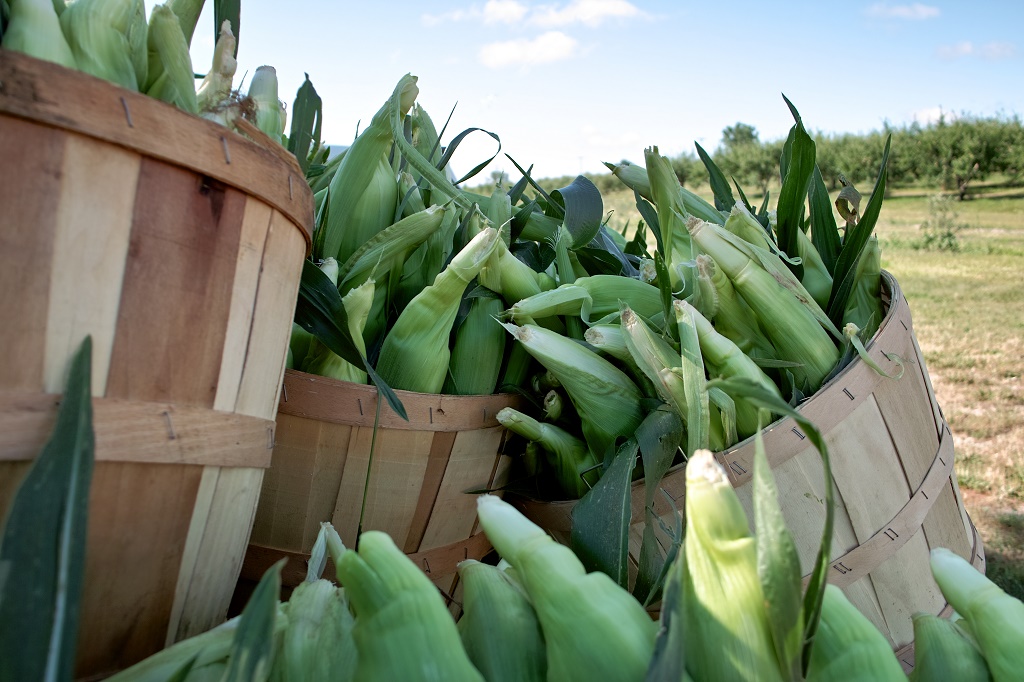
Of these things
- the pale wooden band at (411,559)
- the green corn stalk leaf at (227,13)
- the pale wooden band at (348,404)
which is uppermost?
the green corn stalk leaf at (227,13)

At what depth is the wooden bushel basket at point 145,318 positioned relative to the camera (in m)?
0.58

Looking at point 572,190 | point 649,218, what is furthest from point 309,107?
point 649,218

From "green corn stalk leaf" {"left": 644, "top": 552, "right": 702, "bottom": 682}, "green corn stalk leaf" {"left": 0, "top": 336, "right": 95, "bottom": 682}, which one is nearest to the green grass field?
"green corn stalk leaf" {"left": 644, "top": 552, "right": 702, "bottom": 682}

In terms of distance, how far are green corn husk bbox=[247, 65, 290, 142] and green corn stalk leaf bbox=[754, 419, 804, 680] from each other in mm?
700

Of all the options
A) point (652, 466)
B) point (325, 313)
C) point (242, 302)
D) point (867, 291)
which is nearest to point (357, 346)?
point (325, 313)

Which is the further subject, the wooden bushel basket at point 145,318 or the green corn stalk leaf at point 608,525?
the green corn stalk leaf at point 608,525

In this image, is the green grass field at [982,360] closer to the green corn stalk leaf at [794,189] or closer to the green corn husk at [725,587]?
the green corn stalk leaf at [794,189]

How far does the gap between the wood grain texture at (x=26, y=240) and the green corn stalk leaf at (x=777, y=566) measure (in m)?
0.55

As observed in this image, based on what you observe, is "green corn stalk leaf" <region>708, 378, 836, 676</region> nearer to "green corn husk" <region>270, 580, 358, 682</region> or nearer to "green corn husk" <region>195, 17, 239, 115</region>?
"green corn husk" <region>270, 580, 358, 682</region>

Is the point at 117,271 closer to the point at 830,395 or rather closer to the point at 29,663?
the point at 29,663

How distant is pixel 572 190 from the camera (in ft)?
4.51

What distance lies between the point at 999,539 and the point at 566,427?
1.96 m

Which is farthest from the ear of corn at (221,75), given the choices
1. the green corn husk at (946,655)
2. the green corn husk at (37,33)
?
the green corn husk at (946,655)

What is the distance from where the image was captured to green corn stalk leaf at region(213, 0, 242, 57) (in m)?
1.02
